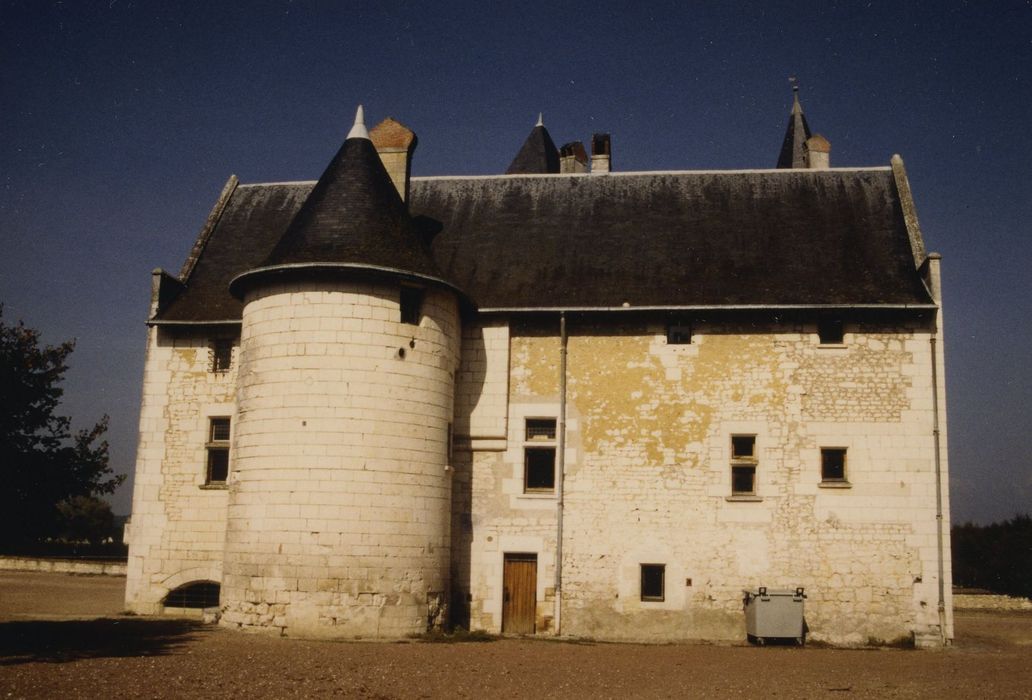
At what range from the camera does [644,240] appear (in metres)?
19.3

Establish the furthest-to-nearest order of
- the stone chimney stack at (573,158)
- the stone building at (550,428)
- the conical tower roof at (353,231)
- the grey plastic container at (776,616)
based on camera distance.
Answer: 1. the stone chimney stack at (573,158)
2. the grey plastic container at (776,616)
3. the conical tower roof at (353,231)
4. the stone building at (550,428)

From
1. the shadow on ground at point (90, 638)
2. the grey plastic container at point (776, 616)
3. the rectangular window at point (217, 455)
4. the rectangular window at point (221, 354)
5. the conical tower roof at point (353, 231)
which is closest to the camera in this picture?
the shadow on ground at point (90, 638)

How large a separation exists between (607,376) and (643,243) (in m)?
3.17

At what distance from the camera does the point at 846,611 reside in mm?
16250

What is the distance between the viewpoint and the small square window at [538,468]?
17.5 meters

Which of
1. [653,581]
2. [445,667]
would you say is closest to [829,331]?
[653,581]

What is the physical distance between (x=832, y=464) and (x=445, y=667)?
847 centimetres

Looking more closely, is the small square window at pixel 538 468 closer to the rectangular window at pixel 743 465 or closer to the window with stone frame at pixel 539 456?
the window with stone frame at pixel 539 456

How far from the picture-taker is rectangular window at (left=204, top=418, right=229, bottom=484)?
18125mm

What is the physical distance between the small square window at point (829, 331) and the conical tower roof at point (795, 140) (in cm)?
1226

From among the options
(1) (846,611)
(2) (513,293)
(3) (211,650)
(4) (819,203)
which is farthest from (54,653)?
(4) (819,203)

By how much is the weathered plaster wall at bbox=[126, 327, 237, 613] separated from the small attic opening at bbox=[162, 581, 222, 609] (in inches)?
5.7

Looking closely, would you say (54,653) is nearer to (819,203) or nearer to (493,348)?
(493,348)

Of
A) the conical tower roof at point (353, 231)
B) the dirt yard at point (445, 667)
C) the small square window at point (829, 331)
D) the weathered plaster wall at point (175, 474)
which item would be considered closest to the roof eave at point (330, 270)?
the conical tower roof at point (353, 231)
